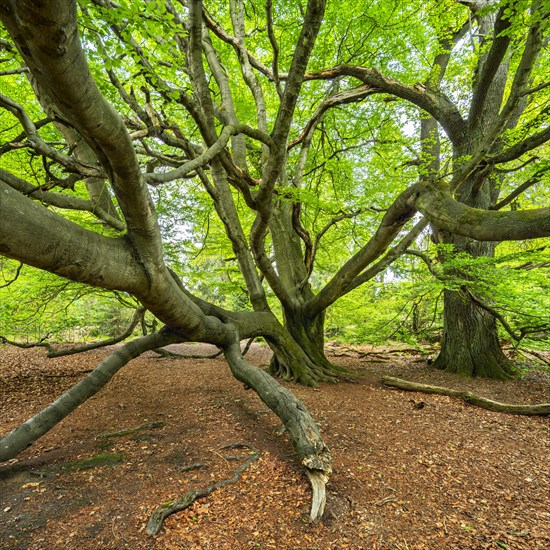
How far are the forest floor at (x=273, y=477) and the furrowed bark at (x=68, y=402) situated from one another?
0.24m

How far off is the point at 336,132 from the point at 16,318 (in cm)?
848

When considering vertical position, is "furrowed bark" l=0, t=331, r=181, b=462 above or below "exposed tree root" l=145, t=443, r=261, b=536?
above

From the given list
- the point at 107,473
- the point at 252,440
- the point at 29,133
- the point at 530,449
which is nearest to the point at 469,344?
the point at 530,449

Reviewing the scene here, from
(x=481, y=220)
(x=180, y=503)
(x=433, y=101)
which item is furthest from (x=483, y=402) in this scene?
(x=433, y=101)

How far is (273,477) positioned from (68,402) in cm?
229

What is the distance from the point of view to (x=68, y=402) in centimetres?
315

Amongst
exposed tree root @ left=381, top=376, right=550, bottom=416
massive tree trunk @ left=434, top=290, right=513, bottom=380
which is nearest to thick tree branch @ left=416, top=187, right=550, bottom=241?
exposed tree root @ left=381, top=376, right=550, bottom=416

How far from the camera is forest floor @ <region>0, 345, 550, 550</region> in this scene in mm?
2053

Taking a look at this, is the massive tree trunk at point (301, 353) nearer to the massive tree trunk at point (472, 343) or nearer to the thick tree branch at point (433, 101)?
the massive tree trunk at point (472, 343)

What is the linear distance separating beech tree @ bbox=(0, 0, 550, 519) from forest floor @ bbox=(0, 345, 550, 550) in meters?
0.35

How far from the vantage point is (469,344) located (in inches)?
256

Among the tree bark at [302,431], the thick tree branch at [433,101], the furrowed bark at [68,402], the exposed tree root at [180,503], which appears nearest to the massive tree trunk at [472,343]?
→ the thick tree branch at [433,101]

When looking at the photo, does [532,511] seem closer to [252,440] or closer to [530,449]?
[530,449]

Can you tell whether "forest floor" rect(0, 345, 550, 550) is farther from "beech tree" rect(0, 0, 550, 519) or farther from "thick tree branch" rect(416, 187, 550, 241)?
"thick tree branch" rect(416, 187, 550, 241)
